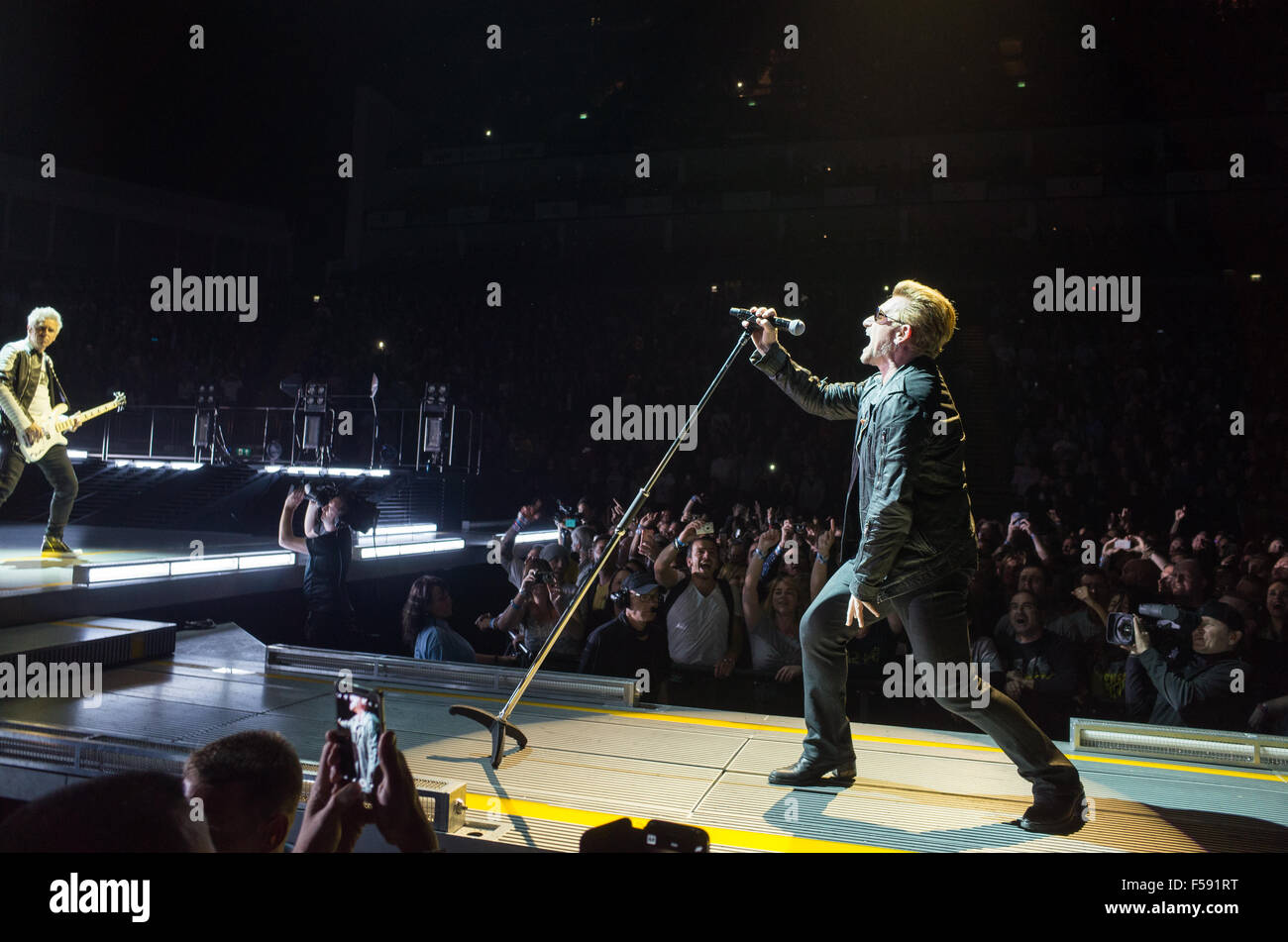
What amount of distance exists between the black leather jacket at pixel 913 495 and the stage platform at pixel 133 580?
5.49m

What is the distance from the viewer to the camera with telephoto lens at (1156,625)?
385 centimetres

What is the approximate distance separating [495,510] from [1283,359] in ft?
40.0

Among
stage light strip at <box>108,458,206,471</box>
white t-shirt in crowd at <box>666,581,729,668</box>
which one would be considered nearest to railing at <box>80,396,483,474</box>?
stage light strip at <box>108,458,206,471</box>

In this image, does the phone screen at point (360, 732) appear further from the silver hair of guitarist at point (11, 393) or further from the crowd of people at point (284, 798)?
the silver hair of guitarist at point (11, 393)

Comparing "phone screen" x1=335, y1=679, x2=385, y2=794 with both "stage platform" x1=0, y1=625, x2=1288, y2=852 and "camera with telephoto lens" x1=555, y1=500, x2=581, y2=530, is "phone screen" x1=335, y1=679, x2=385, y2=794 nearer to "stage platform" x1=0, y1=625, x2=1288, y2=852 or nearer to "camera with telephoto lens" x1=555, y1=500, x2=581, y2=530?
"stage platform" x1=0, y1=625, x2=1288, y2=852

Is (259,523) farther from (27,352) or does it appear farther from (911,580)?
(911,580)

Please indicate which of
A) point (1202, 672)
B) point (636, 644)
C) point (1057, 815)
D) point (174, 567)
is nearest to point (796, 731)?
point (636, 644)

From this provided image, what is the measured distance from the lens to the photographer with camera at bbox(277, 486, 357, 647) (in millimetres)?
6762

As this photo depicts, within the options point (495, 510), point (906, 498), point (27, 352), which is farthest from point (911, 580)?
point (495, 510)

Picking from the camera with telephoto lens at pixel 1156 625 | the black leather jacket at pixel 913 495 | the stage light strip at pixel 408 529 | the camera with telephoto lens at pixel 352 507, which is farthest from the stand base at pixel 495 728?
the stage light strip at pixel 408 529

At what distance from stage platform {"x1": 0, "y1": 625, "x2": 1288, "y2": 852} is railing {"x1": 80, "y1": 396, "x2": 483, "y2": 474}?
8.81 meters

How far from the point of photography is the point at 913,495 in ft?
9.46

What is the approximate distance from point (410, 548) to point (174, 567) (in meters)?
3.08

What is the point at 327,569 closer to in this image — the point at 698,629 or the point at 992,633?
the point at 698,629
